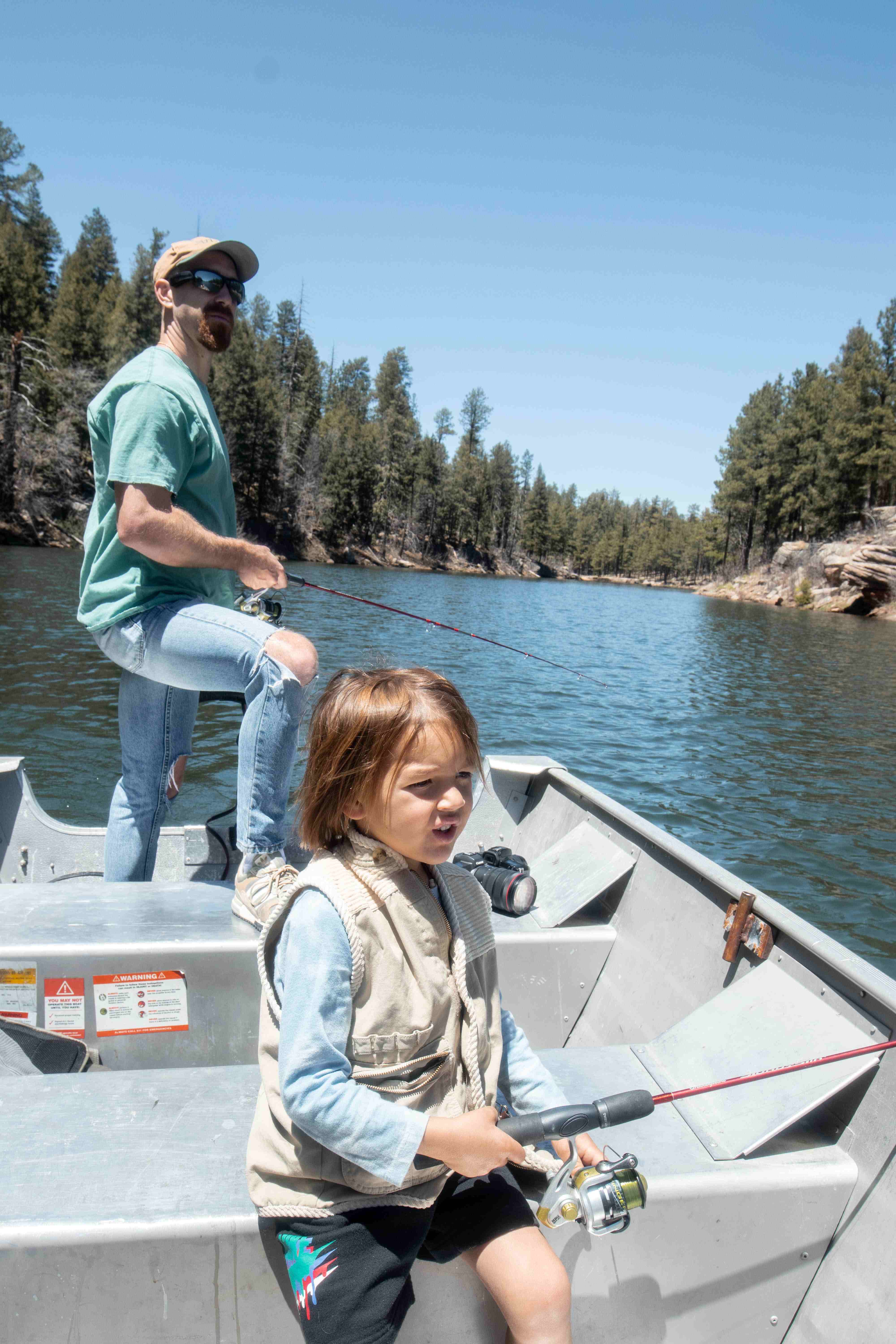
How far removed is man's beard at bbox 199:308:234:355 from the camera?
111 inches

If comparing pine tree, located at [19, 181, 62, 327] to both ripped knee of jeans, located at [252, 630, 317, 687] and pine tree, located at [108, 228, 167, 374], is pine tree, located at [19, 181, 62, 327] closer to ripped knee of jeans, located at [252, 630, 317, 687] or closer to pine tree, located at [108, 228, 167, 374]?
pine tree, located at [108, 228, 167, 374]

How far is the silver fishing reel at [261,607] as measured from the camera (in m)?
3.17

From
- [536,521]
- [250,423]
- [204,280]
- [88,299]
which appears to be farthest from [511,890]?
[536,521]

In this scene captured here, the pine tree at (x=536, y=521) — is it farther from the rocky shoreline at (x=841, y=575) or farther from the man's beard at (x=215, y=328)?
the man's beard at (x=215, y=328)

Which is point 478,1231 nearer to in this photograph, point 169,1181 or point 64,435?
point 169,1181

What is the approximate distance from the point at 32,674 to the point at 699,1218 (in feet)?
43.7

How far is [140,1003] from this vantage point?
237cm

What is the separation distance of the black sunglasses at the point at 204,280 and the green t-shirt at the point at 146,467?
226 millimetres

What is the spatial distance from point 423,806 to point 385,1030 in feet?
1.26

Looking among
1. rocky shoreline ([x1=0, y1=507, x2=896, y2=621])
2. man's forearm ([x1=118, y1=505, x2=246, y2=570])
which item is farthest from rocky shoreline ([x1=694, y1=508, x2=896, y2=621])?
man's forearm ([x1=118, y1=505, x2=246, y2=570])

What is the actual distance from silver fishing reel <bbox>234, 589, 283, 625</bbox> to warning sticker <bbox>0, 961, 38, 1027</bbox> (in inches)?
53.1

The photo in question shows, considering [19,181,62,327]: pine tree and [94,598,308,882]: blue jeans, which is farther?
[19,181,62,327]: pine tree

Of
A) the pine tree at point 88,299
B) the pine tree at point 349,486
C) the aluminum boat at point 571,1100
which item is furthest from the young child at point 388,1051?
the pine tree at point 349,486

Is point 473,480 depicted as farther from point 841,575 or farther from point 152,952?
point 152,952
